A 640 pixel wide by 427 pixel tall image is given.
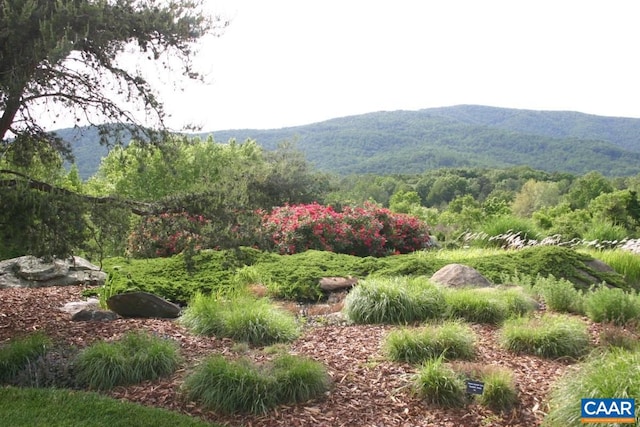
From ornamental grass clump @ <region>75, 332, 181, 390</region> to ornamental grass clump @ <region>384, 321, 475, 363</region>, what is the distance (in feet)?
6.51

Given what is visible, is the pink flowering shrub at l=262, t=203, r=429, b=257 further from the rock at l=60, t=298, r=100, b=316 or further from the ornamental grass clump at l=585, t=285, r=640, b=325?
the ornamental grass clump at l=585, t=285, r=640, b=325

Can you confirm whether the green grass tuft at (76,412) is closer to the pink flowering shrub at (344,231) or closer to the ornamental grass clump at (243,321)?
the ornamental grass clump at (243,321)

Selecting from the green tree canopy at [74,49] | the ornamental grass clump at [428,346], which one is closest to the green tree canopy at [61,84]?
the green tree canopy at [74,49]

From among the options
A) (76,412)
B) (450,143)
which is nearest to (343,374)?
(76,412)

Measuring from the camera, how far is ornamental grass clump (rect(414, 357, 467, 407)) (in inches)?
172

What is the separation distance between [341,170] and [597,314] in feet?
269

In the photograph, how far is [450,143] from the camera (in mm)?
116375

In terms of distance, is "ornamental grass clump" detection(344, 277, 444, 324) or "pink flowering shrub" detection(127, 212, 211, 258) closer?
"pink flowering shrub" detection(127, 212, 211, 258)

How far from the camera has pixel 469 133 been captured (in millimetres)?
121750

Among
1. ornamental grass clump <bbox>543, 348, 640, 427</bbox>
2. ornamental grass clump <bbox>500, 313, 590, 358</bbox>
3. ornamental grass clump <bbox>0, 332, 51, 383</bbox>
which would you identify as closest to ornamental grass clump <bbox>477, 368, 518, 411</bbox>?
ornamental grass clump <bbox>543, 348, 640, 427</bbox>

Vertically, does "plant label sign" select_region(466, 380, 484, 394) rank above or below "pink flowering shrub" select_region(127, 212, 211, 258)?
below

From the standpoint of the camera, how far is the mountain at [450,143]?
294ft

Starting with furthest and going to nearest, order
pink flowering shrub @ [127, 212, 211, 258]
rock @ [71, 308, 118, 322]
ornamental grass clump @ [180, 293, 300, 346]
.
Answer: rock @ [71, 308, 118, 322] → ornamental grass clump @ [180, 293, 300, 346] → pink flowering shrub @ [127, 212, 211, 258]

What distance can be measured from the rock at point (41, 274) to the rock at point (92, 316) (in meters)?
2.10
